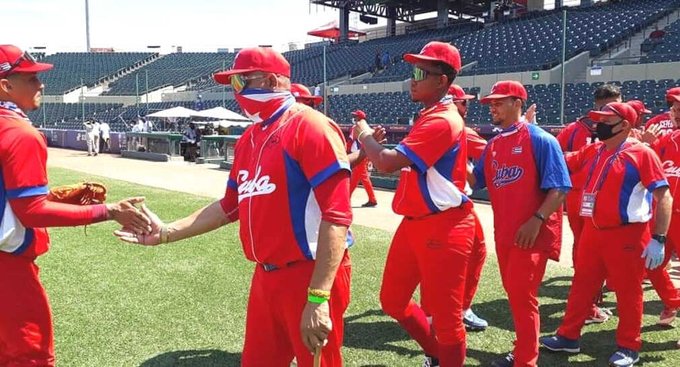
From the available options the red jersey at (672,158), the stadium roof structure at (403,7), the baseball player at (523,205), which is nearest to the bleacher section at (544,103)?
the red jersey at (672,158)

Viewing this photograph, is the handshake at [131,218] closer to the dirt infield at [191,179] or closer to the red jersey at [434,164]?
the red jersey at [434,164]

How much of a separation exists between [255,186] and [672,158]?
175 inches

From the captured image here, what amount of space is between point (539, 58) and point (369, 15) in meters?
21.4

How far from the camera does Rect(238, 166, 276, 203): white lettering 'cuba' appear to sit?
250cm

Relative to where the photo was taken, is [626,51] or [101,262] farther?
[626,51]

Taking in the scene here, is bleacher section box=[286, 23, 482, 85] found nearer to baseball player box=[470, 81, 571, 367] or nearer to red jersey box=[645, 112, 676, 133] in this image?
red jersey box=[645, 112, 676, 133]

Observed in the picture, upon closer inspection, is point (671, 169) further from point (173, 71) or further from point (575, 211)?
point (173, 71)

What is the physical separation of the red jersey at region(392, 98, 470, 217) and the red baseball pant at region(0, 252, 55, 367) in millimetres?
2050

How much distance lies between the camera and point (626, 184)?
4.16 m

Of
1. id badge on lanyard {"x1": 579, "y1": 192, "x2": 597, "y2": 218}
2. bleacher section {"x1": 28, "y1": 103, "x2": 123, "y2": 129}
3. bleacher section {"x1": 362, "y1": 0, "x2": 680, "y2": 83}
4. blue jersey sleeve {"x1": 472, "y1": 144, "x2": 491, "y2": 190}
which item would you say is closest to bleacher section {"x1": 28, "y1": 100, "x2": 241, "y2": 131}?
bleacher section {"x1": 28, "y1": 103, "x2": 123, "y2": 129}

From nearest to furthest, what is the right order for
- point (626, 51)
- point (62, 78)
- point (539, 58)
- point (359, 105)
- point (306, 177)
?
point (306, 177)
point (626, 51)
point (539, 58)
point (359, 105)
point (62, 78)

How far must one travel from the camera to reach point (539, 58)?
2266 centimetres

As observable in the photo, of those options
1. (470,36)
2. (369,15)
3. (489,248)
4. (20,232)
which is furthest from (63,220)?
(369,15)

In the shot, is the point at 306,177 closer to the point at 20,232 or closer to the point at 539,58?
the point at 20,232
